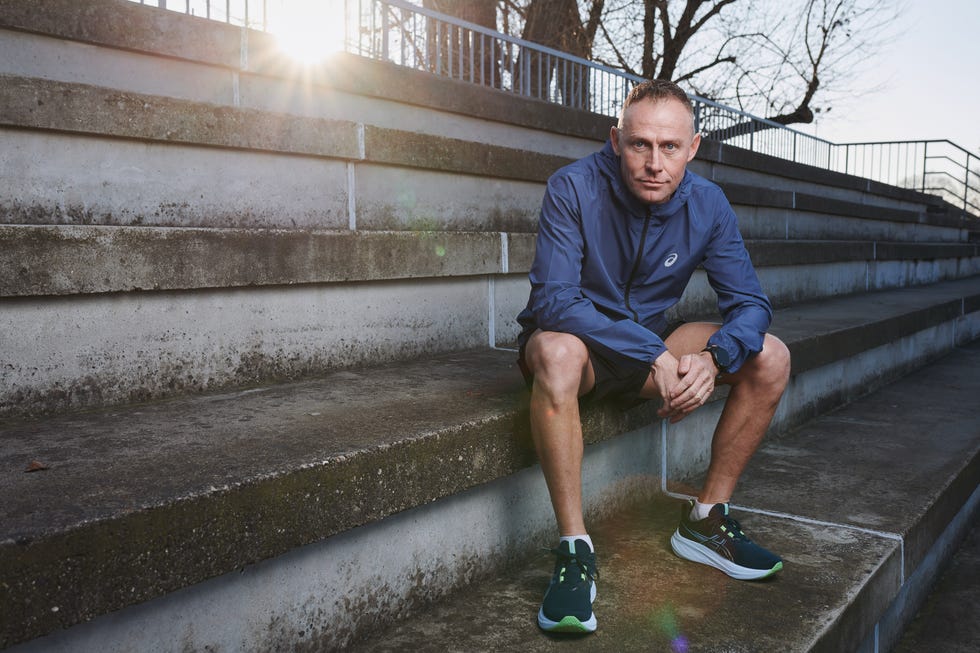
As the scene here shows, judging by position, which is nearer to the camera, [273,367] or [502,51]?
[273,367]

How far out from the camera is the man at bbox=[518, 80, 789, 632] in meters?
2.03

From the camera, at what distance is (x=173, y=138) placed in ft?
8.19

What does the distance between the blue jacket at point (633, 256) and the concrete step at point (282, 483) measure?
314 mm

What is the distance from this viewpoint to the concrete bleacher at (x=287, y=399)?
1.49m

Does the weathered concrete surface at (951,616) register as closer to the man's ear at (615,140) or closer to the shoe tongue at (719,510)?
the shoe tongue at (719,510)

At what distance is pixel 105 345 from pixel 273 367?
519 millimetres

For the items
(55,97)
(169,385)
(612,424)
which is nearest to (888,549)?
(612,424)

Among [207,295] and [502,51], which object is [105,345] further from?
[502,51]

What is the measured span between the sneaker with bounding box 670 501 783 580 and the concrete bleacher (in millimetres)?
68

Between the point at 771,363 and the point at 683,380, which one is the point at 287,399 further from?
the point at 771,363

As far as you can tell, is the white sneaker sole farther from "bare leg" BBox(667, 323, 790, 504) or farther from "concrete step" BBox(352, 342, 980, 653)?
"bare leg" BBox(667, 323, 790, 504)

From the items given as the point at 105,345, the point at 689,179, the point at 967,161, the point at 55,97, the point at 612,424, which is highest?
the point at 967,161

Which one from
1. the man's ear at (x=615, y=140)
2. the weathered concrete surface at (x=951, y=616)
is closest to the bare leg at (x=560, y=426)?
the man's ear at (x=615, y=140)

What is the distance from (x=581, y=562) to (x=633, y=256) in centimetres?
94
